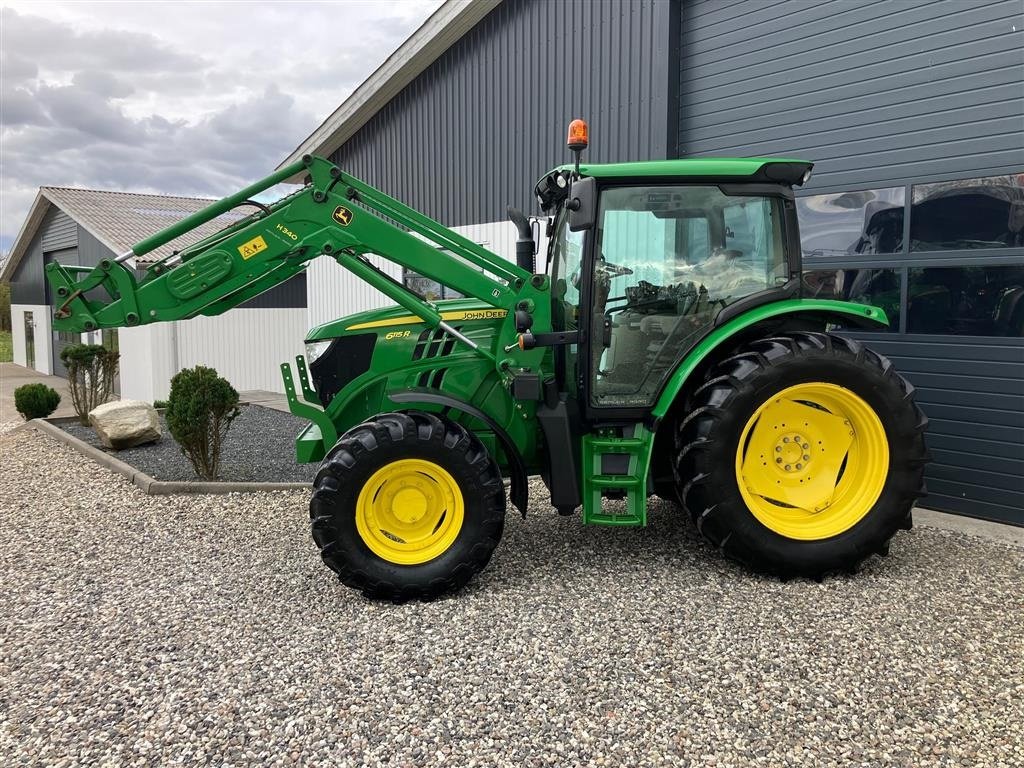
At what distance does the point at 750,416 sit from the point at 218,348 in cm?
1272

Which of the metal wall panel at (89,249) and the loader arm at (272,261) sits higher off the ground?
the metal wall panel at (89,249)

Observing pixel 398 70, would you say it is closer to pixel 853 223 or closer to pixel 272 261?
pixel 853 223

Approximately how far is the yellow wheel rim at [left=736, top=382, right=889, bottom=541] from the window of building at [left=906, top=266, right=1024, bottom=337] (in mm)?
2000


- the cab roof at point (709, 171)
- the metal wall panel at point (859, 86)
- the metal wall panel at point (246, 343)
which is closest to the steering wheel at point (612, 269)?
the cab roof at point (709, 171)

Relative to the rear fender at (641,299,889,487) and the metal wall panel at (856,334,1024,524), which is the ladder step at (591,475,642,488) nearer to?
the rear fender at (641,299,889,487)

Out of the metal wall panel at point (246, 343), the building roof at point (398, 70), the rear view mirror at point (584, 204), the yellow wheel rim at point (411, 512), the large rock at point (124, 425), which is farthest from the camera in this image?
the metal wall panel at point (246, 343)

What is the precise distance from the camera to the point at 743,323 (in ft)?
13.9

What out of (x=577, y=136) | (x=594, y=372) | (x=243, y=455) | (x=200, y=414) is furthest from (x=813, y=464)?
(x=243, y=455)

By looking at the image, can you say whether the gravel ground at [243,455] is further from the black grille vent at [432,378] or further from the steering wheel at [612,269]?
the steering wheel at [612,269]

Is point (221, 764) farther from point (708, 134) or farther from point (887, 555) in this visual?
point (708, 134)

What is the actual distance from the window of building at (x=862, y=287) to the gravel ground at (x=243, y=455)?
490 cm

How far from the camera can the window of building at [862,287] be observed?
605 cm

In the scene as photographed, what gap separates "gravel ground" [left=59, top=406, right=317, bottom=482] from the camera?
7332mm

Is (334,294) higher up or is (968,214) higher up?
(968,214)
